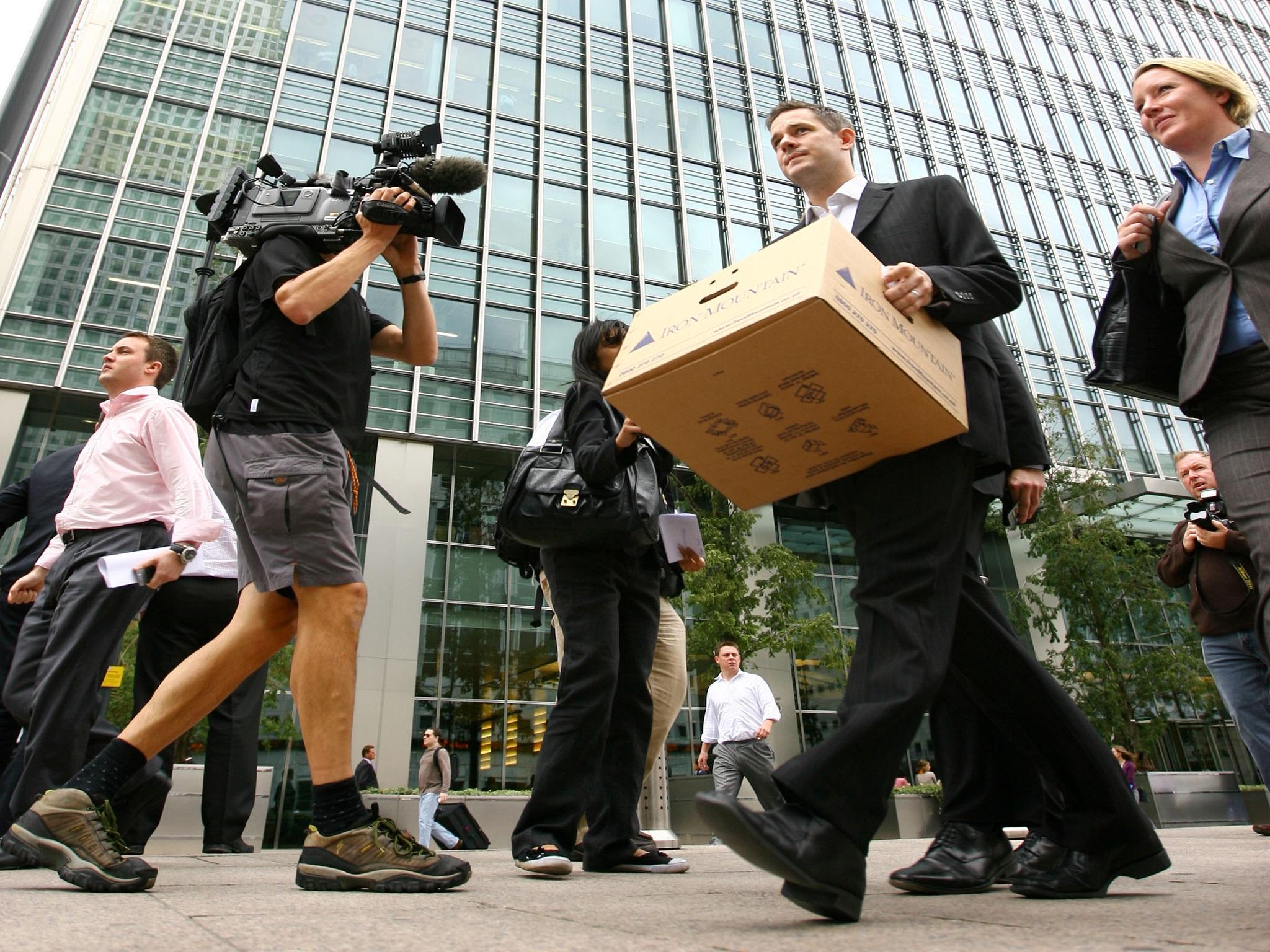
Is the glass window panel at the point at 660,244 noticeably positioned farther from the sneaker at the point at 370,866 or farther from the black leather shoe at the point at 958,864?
the sneaker at the point at 370,866

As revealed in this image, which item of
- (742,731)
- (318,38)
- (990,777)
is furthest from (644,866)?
(318,38)

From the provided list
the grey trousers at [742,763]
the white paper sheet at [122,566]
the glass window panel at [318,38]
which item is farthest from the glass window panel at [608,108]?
the white paper sheet at [122,566]

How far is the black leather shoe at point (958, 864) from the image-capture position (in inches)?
83.9

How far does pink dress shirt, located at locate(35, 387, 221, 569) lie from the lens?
3260mm

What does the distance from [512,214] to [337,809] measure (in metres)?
19.4

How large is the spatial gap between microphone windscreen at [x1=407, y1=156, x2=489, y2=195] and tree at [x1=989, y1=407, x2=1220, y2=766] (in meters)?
16.3

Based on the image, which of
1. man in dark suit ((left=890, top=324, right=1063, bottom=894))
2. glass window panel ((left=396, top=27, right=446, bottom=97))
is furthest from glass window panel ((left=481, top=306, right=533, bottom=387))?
man in dark suit ((left=890, top=324, right=1063, bottom=894))

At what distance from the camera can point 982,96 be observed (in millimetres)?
28406

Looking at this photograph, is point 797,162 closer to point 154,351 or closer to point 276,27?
point 154,351

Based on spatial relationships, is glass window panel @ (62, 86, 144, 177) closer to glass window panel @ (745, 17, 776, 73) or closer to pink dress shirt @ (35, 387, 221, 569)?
glass window panel @ (745, 17, 776, 73)

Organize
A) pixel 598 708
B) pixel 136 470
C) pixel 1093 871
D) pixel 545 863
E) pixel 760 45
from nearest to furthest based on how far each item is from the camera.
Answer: pixel 1093 871 → pixel 545 863 → pixel 598 708 → pixel 136 470 → pixel 760 45

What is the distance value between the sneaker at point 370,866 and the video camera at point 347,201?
1753 millimetres

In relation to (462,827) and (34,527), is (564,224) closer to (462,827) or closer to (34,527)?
(462,827)

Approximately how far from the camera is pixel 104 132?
1756 cm
